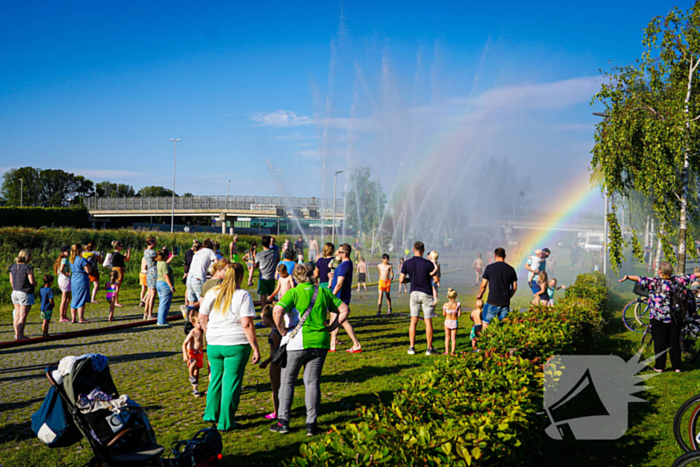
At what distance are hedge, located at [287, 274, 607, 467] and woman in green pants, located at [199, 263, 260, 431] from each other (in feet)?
6.38

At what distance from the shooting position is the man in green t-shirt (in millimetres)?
5406

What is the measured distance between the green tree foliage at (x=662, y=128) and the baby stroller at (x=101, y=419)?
13764 millimetres

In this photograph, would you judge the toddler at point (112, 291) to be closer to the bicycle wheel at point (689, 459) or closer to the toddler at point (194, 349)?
the toddler at point (194, 349)

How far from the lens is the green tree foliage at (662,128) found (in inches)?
505

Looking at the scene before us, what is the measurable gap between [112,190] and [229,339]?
158107 mm

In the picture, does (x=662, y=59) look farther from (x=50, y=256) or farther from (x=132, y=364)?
(x=50, y=256)

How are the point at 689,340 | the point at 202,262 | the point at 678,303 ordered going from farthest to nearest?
the point at 202,262
the point at 689,340
the point at 678,303

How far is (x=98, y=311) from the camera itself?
14.9 metres

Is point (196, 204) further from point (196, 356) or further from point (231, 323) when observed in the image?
point (231, 323)

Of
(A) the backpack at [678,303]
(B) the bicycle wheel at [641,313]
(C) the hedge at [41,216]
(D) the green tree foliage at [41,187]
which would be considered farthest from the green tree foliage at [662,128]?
(D) the green tree foliage at [41,187]

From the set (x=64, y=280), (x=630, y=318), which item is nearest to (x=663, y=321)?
(x=630, y=318)

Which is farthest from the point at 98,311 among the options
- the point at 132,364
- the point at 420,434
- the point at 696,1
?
the point at 696,1

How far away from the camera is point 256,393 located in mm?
7031

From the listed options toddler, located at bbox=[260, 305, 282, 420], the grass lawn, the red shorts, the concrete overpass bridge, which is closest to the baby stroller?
the grass lawn
